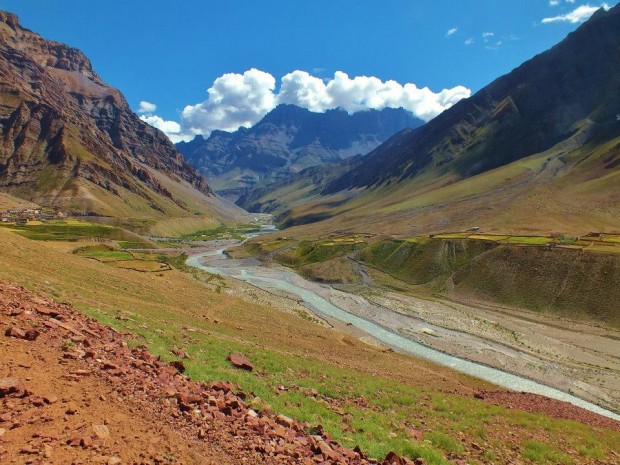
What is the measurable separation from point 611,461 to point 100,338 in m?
26.3

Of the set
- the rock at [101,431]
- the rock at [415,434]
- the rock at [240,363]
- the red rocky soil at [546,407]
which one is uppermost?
the rock at [101,431]

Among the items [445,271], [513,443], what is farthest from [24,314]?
[445,271]

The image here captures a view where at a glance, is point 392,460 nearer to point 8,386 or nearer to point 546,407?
point 8,386

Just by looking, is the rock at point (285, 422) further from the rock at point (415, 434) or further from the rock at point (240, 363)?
the rock at point (240, 363)

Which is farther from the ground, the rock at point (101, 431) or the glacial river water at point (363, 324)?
the rock at point (101, 431)

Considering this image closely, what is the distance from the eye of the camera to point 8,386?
11.4m

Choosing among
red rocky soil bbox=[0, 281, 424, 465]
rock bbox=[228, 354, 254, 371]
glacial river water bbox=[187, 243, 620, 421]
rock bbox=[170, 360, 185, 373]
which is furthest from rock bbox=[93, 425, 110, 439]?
glacial river water bbox=[187, 243, 620, 421]

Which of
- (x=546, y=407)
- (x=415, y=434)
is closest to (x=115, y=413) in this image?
(x=415, y=434)

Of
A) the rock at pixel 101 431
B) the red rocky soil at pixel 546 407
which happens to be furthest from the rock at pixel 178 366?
the red rocky soil at pixel 546 407

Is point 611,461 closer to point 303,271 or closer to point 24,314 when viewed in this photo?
point 24,314

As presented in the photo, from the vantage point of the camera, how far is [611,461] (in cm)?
2130

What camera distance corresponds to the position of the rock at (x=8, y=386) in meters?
11.3

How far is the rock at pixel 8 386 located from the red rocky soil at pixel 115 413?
0.02 meters

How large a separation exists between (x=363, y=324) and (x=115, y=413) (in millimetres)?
71183
